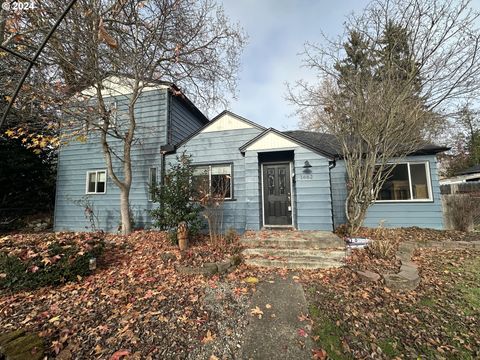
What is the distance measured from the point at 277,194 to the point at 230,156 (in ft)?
7.47

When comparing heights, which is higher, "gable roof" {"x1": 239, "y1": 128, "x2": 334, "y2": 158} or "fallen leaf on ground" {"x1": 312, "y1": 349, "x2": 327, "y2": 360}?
"gable roof" {"x1": 239, "y1": 128, "x2": 334, "y2": 158}

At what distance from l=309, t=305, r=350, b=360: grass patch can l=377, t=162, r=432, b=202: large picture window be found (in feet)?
21.1

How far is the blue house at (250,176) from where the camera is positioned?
6.85 metres

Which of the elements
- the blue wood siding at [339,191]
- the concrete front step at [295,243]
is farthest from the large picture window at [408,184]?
the concrete front step at [295,243]

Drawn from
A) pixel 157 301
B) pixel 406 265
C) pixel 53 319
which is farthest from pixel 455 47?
pixel 53 319

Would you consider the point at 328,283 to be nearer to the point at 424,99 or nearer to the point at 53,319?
the point at 53,319

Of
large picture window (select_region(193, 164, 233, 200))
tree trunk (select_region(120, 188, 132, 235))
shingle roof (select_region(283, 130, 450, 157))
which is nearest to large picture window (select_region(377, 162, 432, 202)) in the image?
shingle roof (select_region(283, 130, 450, 157))

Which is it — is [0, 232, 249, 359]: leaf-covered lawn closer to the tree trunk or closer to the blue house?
the tree trunk

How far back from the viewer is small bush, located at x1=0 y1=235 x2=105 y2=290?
12.5ft

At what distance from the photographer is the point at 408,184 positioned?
7.69 metres

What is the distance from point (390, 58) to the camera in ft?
19.7

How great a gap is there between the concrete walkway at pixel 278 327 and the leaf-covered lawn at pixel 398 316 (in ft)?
0.67

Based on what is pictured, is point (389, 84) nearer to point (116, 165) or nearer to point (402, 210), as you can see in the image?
point (402, 210)

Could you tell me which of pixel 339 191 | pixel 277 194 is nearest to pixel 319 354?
pixel 277 194
